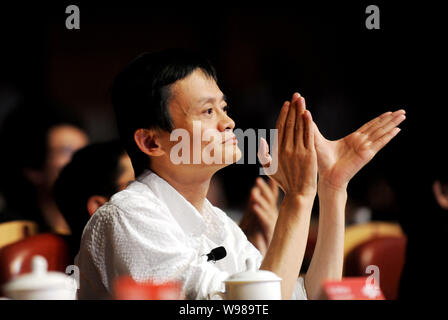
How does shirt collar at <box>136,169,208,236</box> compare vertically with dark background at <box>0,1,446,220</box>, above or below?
below

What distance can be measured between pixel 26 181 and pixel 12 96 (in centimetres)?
88

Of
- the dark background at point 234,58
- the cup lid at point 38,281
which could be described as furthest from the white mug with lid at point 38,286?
the dark background at point 234,58

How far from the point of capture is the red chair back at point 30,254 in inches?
58.6

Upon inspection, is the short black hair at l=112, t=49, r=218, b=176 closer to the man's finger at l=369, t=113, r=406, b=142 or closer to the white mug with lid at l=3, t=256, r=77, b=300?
the man's finger at l=369, t=113, r=406, b=142

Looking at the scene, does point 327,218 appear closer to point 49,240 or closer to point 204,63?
point 204,63

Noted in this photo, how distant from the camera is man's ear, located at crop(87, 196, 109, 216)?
166 cm

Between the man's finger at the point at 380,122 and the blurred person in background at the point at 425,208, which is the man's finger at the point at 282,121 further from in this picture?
the blurred person in background at the point at 425,208

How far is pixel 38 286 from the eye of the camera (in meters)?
0.83

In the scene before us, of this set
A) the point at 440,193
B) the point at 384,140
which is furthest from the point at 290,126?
the point at 440,193

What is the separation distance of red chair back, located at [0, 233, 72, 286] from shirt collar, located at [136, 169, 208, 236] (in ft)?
1.49

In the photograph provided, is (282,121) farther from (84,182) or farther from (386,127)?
(84,182)

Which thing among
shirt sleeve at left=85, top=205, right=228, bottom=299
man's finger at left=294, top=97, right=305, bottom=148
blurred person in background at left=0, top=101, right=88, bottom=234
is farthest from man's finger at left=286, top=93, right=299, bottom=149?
blurred person in background at left=0, top=101, right=88, bottom=234

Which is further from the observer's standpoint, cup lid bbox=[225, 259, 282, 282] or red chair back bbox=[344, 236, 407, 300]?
red chair back bbox=[344, 236, 407, 300]

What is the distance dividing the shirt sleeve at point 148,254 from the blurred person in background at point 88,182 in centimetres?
58
